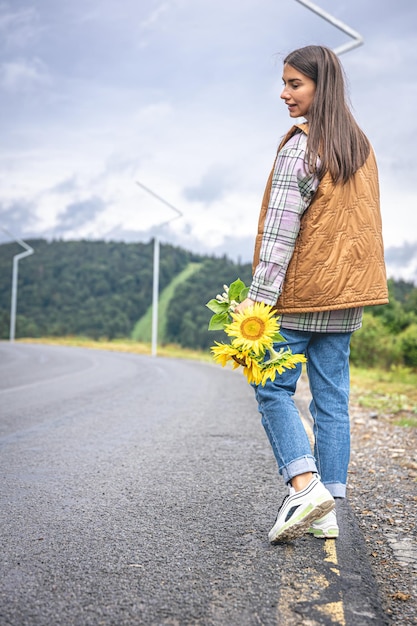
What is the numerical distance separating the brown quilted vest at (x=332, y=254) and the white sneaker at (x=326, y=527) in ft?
2.76

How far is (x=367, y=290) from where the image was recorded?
246cm

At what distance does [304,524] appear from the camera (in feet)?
7.55

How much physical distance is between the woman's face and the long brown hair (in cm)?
2

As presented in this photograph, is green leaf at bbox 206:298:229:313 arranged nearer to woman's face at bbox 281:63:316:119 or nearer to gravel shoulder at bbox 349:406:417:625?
woman's face at bbox 281:63:316:119

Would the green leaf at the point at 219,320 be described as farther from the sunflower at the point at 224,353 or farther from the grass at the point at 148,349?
the grass at the point at 148,349

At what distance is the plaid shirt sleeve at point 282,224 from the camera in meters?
2.36

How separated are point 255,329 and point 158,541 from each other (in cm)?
92

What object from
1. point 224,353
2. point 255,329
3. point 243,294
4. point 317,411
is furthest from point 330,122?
point 317,411

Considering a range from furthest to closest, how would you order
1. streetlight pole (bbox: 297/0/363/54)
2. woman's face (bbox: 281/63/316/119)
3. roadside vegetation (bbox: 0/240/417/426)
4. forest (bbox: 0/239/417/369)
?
forest (bbox: 0/239/417/369), roadside vegetation (bbox: 0/240/417/426), streetlight pole (bbox: 297/0/363/54), woman's face (bbox: 281/63/316/119)

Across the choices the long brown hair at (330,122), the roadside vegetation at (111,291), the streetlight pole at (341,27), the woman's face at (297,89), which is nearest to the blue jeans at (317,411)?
the long brown hair at (330,122)

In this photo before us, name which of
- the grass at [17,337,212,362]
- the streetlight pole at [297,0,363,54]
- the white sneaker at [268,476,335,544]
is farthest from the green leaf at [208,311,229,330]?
the grass at [17,337,212,362]

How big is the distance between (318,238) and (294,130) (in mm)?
460

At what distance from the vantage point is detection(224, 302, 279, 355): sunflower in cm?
230

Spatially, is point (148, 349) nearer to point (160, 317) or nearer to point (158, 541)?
point (158, 541)
